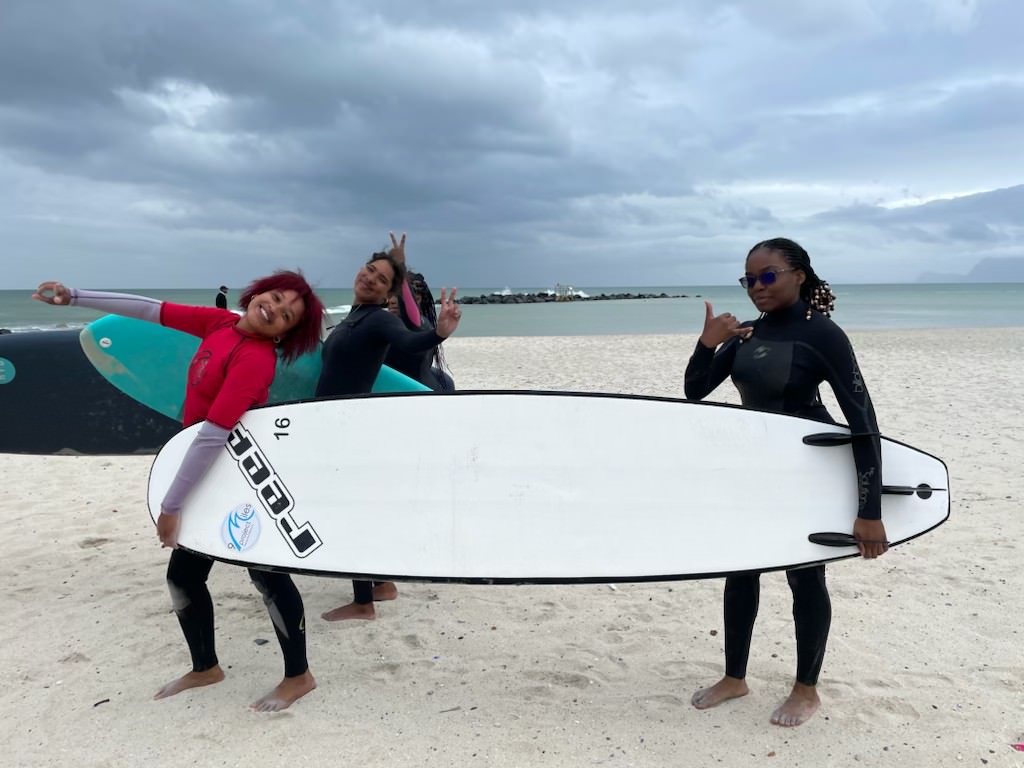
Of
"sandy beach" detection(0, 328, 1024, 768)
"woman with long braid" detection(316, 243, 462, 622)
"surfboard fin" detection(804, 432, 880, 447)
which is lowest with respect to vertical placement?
"sandy beach" detection(0, 328, 1024, 768)

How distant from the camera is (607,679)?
2674 mm

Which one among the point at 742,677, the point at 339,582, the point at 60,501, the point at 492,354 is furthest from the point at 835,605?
the point at 492,354

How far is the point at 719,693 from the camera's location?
248cm

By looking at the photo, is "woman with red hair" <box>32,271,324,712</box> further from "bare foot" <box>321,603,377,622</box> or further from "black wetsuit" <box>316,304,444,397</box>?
"bare foot" <box>321,603,377,622</box>

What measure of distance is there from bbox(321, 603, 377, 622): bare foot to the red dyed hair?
133cm

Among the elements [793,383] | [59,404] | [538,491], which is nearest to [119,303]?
[538,491]

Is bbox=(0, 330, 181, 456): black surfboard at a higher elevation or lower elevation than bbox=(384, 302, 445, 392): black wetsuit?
lower

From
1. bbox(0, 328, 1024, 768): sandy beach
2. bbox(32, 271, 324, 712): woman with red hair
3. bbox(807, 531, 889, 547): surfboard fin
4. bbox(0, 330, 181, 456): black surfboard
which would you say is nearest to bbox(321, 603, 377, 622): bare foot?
bbox(0, 328, 1024, 768): sandy beach

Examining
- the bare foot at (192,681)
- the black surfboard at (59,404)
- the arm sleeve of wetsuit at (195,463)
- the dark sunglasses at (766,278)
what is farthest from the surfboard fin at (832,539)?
the black surfboard at (59,404)

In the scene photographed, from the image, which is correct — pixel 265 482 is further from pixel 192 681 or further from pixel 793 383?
pixel 793 383

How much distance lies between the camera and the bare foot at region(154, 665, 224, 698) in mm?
2555

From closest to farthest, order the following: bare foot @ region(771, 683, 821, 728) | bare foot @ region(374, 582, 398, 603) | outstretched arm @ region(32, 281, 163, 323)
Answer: bare foot @ region(771, 683, 821, 728) < outstretched arm @ region(32, 281, 163, 323) < bare foot @ region(374, 582, 398, 603)

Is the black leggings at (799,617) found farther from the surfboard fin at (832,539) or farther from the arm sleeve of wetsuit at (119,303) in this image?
the arm sleeve of wetsuit at (119,303)

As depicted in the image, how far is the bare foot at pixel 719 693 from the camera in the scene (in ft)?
8.07
